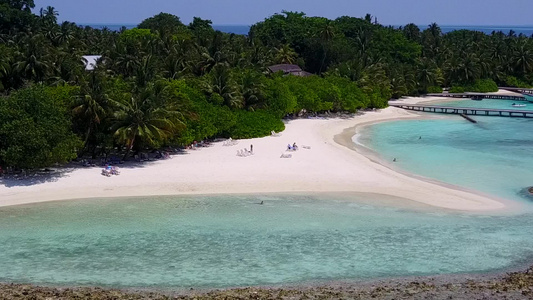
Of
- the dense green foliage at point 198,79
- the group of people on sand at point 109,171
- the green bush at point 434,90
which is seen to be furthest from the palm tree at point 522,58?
the group of people on sand at point 109,171

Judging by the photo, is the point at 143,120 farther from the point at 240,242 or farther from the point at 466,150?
the point at 466,150

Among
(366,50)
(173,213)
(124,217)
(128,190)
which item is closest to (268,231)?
(173,213)

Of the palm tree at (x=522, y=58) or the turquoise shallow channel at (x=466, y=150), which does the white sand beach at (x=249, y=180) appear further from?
the palm tree at (x=522, y=58)

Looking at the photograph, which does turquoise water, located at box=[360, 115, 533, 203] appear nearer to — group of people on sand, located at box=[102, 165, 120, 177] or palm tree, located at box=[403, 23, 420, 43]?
group of people on sand, located at box=[102, 165, 120, 177]

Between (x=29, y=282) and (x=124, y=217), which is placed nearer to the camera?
(x=29, y=282)

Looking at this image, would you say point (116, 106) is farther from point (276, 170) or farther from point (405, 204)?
point (405, 204)

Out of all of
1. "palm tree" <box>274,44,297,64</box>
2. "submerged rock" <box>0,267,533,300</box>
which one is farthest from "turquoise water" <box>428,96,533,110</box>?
"submerged rock" <box>0,267,533,300</box>

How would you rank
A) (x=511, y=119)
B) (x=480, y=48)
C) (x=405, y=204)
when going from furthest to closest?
(x=480, y=48)
(x=511, y=119)
(x=405, y=204)
